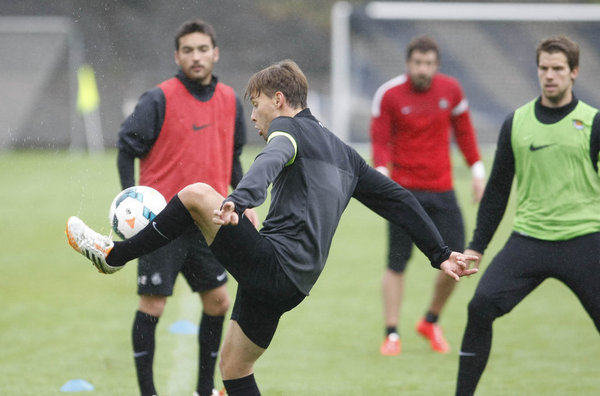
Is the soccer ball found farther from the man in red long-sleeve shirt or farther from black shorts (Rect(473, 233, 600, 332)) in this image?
the man in red long-sleeve shirt

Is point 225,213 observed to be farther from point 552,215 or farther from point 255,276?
point 552,215

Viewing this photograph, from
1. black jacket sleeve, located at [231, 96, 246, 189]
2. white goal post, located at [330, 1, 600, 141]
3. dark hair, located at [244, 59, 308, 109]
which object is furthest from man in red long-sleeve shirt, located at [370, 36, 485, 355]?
white goal post, located at [330, 1, 600, 141]

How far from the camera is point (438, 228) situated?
723cm

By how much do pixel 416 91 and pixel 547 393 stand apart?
107 inches

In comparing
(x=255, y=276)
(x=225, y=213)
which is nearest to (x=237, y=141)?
(x=255, y=276)

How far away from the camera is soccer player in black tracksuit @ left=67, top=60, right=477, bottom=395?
4.19 meters

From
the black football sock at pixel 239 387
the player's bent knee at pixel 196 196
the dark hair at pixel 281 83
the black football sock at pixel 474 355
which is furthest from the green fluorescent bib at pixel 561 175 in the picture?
the player's bent knee at pixel 196 196

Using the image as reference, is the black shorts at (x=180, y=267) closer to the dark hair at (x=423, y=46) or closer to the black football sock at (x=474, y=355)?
the black football sock at (x=474, y=355)

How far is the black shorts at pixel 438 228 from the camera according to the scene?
723 cm

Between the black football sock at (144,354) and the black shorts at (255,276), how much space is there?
1206mm

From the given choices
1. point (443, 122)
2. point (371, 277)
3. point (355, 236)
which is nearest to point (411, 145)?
point (443, 122)

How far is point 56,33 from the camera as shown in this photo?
2577 cm

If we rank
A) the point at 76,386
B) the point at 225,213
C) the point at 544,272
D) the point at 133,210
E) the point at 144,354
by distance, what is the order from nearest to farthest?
the point at 225,213 < the point at 133,210 < the point at 544,272 < the point at 144,354 < the point at 76,386

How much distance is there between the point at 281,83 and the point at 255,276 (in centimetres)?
92
